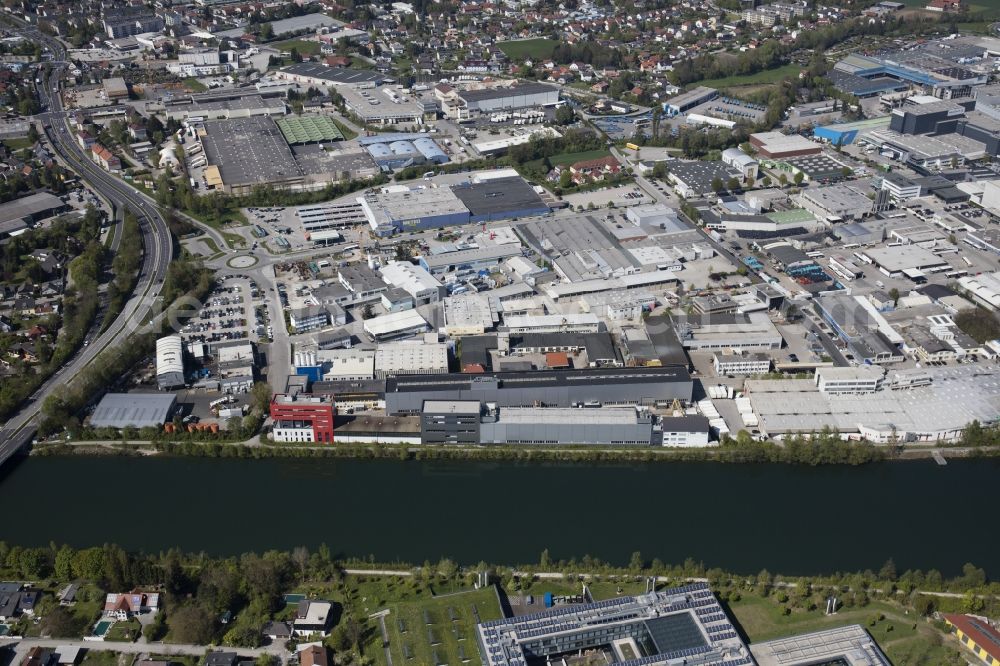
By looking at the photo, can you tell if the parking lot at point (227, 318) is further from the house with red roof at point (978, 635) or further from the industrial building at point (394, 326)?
the house with red roof at point (978, 635)

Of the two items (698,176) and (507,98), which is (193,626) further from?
(507,98)

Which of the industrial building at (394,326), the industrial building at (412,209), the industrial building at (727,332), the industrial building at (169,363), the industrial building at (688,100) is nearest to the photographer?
the industrial building at (169,363)

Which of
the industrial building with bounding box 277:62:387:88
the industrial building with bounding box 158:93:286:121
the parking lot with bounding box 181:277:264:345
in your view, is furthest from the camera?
the industrial building with bounding box 277:62:387:88

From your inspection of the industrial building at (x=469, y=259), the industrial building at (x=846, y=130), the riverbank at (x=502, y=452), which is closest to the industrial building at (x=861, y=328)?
the riverbank at (x=502, y=452)

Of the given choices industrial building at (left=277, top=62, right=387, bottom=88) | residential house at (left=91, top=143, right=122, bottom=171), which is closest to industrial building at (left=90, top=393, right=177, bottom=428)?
residential house at (left=91, top=143, right=122, bottom=171)

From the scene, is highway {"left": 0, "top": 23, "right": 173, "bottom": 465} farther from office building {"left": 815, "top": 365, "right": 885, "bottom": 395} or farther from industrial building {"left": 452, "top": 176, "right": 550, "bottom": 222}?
office building {"left": 815, "top": 365, "right": 885, "bottom": 395}

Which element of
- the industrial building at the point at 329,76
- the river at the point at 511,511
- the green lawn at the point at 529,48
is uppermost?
the green lawn at the point at 529,48
